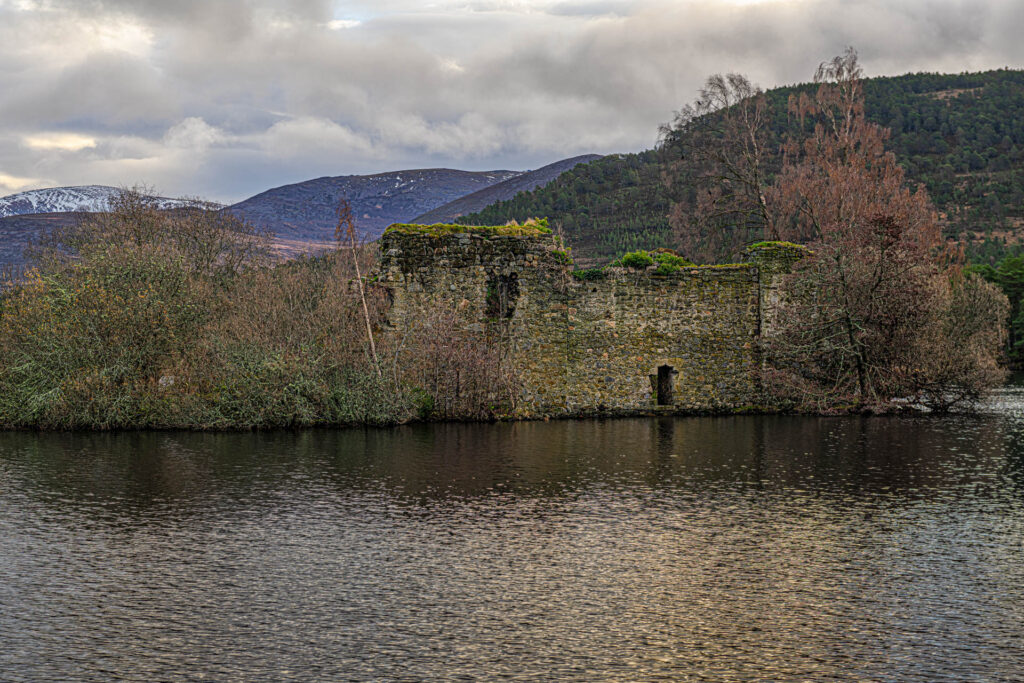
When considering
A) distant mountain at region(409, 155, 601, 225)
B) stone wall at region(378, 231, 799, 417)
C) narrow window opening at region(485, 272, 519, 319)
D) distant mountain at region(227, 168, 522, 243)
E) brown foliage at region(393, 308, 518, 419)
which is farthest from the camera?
distant mountain at region(227, 168, 522, 243)

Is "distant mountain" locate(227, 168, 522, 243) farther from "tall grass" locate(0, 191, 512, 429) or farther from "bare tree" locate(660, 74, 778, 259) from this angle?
"tall grass" locate(0, 191, 512, 429)

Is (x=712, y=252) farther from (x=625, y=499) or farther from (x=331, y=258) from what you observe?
(x=625, y=499)

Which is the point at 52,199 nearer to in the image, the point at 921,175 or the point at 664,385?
the point at 921,175

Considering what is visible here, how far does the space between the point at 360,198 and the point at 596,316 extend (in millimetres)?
109398

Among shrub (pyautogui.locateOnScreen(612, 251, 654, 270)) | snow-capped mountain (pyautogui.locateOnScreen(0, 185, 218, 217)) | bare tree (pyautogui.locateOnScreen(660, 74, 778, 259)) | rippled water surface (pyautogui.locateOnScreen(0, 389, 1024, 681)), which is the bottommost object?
rippled water surface (pyautogui.locateOnScreen(0, 389, 1024, 681))

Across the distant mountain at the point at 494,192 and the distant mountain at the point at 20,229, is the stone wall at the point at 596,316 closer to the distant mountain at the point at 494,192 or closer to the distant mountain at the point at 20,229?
the distant mountain at the point at 494,192

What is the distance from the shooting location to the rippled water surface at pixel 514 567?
614 cm

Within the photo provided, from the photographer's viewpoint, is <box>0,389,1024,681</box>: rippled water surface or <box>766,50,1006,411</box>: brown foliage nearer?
<box>0,389,1024,681</box>: rippled water surface

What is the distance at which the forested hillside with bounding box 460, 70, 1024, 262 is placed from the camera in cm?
6000

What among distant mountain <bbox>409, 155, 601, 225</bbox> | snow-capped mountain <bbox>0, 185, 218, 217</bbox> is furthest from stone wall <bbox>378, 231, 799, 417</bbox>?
snow-capped mountain <bbox>0, 185, 218, 217</bbox>

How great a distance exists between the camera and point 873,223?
2342 cm

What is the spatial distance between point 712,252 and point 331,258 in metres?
16.3

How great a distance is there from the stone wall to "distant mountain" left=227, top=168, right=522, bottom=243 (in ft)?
289

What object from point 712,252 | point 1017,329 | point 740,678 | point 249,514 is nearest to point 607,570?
point 740,678
